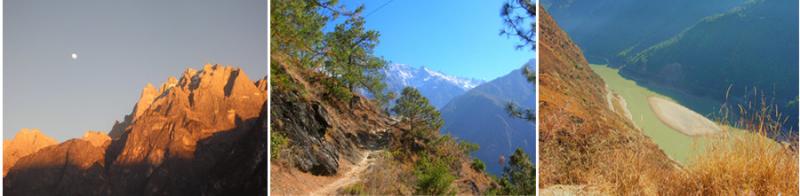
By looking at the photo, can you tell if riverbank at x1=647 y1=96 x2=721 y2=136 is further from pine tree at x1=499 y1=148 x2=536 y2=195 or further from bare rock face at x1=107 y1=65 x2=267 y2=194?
bare rock face at x1=107 y1=65 x2=267 y2=194

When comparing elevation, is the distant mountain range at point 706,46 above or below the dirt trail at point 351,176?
above

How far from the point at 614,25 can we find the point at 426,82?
1.50 m

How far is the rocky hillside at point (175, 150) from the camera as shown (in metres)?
3.91

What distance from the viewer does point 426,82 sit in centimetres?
499

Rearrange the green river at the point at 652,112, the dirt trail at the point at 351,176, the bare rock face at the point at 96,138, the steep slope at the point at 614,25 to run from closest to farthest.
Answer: the bare rock face at the point at 96,138 < the green river at the point at 652,112 < the steep slope at the point at 614,25 < the dirt trail at the point at 351,176

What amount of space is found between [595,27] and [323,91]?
85.2 inches

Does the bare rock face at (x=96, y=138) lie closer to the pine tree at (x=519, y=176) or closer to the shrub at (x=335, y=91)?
the shrub at (x=335, y=91)

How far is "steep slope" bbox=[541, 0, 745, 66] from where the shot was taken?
4613 mm

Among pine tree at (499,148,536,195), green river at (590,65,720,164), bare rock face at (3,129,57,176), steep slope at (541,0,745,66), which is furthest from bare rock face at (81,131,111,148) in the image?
green river at (590,65,720,164)

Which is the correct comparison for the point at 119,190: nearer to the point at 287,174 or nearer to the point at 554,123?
the point at 287,174

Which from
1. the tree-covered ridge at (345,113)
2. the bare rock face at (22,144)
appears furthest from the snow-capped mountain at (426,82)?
the bare rock face at (22,144)

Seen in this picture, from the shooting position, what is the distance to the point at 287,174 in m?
4.80

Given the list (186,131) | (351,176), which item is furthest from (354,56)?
(186,131)

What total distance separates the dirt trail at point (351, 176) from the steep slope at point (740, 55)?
7.58ft
